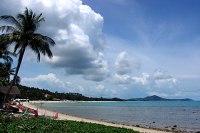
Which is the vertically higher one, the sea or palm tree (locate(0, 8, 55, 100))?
palm tree (locate(0, 8, 55, 100))

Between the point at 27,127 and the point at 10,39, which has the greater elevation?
the point at 10,39

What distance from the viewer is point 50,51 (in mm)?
38156

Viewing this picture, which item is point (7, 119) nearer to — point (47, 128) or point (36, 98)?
point (47, 128)

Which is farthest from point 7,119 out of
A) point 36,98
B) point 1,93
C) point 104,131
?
point 36,98

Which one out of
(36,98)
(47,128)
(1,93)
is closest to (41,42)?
(1,93)

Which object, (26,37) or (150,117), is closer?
(26,37)

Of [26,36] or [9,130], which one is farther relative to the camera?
[26,36]

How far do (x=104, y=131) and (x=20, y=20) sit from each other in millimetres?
21751

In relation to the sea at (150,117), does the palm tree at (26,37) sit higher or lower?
higher

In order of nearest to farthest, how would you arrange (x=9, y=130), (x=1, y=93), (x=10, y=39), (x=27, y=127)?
(x=9, y=130) < (x=27, y=127) < (x=10, y=39) < (x=1, y=93)

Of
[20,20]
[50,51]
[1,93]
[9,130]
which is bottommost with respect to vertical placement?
[9,130]

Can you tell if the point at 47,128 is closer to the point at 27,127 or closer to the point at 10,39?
the point at 27,127

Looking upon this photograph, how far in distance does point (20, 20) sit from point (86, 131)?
71.4 ft

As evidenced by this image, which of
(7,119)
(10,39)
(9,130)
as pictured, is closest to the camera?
(9,130)
